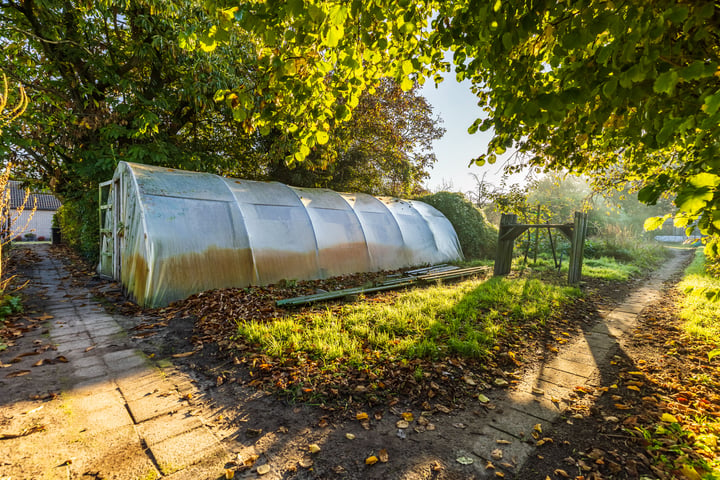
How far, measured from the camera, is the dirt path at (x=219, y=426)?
1962 millimetres

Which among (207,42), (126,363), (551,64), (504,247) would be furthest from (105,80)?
A: (504,247)

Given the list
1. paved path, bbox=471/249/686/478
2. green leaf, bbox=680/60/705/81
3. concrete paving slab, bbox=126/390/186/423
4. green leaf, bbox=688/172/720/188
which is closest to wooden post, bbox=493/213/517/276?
paved path, bbox=471/249/686/478

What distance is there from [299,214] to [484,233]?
8.79 m

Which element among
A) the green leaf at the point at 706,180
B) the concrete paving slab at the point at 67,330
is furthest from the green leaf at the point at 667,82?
the concrete paving slab at the point at 67,330

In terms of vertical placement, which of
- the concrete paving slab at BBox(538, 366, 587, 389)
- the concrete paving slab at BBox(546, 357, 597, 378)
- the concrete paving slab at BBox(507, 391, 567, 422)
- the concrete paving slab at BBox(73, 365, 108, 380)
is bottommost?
the concrete paving slab at BBox(73, 365, 108, 380)

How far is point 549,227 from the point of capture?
809cm

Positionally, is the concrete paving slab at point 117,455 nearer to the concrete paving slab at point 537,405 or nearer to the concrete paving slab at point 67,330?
the concrete paving slab at point 67,330

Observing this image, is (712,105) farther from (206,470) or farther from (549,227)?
(549,227)

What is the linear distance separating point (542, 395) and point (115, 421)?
12.1ft

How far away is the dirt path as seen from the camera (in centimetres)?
196

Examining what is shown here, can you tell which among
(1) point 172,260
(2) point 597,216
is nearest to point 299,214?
(1) point 172,260

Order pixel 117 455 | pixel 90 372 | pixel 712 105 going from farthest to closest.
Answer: pixel 90 372
pixel 117 455
pixel 712 105

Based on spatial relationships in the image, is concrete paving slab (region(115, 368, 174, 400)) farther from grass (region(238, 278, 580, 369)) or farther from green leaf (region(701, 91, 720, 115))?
green leaf (region(701, 91, 720, 115))

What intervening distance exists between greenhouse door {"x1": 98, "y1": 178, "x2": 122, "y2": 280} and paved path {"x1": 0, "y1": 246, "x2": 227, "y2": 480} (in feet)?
10.6
